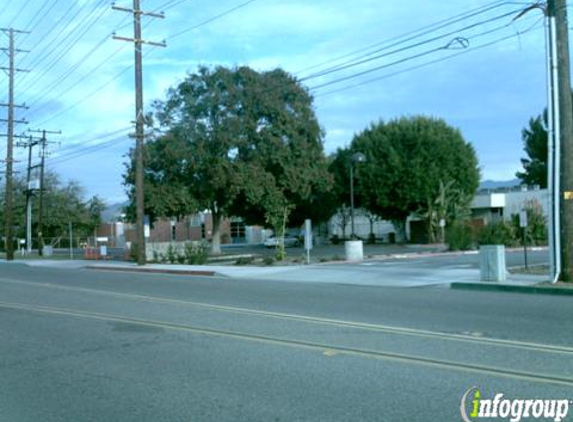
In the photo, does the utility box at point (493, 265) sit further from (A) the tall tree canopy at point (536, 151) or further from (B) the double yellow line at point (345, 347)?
(A) the tall tree canopy at point (536, 151)

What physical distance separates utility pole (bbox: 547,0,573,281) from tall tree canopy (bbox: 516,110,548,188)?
57.4 m

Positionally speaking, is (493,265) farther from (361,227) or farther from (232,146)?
(361,227)

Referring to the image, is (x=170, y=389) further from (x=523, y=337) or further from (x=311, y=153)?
(x=311, y=153)

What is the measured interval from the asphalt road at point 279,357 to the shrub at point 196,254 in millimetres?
16833

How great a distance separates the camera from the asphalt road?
651cm

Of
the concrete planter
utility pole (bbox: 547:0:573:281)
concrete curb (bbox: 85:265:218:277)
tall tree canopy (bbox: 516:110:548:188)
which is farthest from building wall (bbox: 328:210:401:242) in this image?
utility pole (bbox: 547:0:573:281)

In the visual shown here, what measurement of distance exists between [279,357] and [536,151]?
71.4m

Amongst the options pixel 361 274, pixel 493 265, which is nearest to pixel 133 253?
pixel 361 274

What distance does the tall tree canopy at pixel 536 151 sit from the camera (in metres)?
71.8

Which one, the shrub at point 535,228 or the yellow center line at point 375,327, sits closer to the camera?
the yellow center line at point 375,327

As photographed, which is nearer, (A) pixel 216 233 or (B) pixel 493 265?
(B) pixel 493 265

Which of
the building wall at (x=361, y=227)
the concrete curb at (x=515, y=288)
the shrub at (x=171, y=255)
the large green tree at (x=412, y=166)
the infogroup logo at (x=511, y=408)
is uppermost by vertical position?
the large green tree at (x=412, y=166)

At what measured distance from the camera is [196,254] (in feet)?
107

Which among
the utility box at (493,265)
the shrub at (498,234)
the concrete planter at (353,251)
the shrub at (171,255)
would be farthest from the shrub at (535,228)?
the utility box at (493,265)
